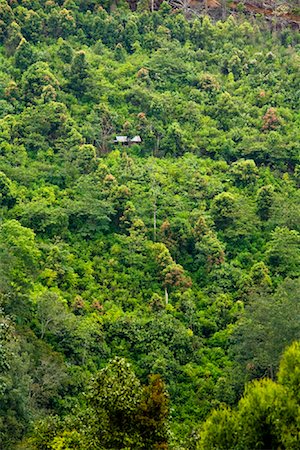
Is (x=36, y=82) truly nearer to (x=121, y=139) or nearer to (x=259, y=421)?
(x=121, y=139)

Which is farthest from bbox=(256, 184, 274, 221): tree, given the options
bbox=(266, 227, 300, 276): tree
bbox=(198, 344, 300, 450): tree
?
bbox=(198, 344, 300, 450): tree

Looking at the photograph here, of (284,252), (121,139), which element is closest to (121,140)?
(121,139)

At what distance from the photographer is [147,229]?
29.7m

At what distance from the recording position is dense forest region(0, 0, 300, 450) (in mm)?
16469

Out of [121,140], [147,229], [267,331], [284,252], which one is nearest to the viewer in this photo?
[267,331]

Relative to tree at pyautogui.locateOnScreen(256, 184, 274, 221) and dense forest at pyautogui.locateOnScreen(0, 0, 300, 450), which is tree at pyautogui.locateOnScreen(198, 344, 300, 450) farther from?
tree at pyautogui.locateOnScreen(256, 184, 274, 221)

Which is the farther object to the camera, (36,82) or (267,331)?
(36,82)

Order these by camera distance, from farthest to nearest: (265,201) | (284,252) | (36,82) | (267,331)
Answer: (36,82)
(265,201)
(284,252)
(267,331)

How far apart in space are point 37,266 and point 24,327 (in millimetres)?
3531

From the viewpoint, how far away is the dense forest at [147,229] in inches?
648

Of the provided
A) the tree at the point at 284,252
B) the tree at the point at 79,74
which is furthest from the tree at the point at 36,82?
the tree at the point at 284,252

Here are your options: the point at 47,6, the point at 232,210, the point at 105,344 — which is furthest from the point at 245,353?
the point at 47,6

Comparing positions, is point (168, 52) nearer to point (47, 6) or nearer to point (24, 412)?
point (47, 6)

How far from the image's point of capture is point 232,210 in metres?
30.6
